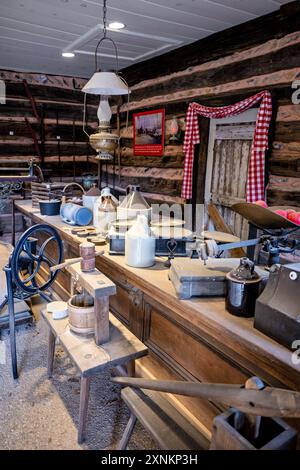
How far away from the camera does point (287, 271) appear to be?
122 cm

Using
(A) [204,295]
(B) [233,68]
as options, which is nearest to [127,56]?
(B) [233,68]

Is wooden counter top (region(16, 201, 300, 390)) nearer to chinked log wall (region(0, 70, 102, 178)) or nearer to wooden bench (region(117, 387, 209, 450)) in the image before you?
wooden bench (region(117, 387, 209, 450))

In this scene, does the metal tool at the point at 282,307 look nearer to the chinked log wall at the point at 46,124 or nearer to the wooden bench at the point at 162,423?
the wooden bench at the point at 162,423

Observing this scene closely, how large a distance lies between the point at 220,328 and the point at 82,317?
0.86m

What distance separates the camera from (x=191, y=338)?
1721 mm

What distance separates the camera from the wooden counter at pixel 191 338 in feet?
4.16

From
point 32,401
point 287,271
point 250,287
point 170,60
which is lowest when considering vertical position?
point 32,401

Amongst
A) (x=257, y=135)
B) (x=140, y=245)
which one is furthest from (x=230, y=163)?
(x=140, y=245)

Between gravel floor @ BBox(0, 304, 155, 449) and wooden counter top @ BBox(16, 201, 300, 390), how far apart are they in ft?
2.56

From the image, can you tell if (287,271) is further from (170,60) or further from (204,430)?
(170,60)

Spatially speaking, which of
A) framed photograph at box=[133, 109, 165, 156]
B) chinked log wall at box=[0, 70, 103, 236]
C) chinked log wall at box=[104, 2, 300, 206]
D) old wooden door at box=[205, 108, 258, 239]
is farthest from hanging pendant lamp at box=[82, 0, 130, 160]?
chinked log wall at box=[0, 70, 103, 236]

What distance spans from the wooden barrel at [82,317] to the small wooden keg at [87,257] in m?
0.19

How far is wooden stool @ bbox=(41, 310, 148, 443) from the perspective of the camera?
5.73ft

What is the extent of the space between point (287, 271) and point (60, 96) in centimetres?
705
